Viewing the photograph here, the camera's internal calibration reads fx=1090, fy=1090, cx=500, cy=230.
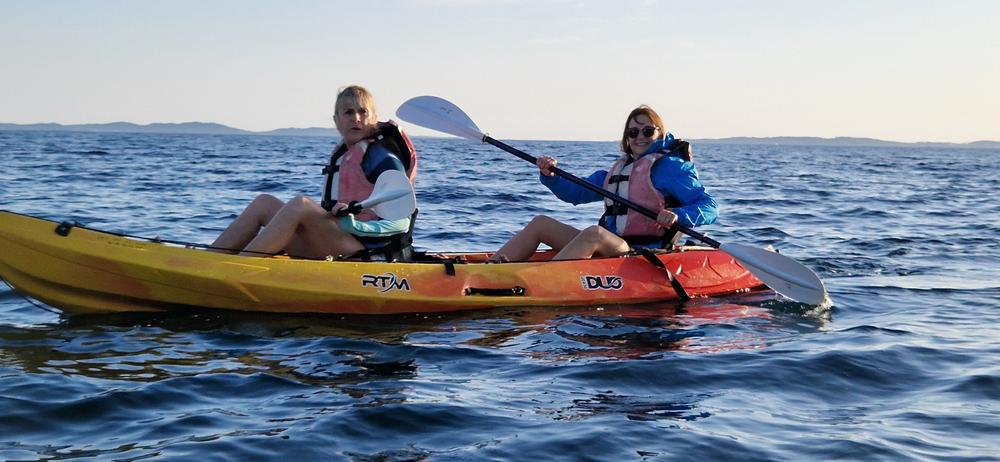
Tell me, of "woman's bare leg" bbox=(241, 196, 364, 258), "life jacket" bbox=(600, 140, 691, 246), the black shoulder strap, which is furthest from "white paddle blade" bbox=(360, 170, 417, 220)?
the black shoulder strap

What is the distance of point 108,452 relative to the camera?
146 inches

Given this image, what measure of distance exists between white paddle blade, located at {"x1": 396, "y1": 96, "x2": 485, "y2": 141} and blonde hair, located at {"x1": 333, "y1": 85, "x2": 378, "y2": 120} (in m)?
1.57

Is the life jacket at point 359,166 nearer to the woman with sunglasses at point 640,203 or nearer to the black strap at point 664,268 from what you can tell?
the woman with sunglasses at point 640,203

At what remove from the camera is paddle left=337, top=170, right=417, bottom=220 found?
6.13 m

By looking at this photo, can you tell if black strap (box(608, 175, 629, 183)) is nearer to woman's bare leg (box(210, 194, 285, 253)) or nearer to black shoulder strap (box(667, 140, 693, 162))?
black shoulder strap (box(667, 140, 693, 162))

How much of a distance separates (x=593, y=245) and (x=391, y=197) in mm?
1420

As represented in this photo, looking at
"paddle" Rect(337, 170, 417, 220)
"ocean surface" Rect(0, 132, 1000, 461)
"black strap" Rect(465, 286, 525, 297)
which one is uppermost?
"paddle" Rect(337, 170, 417, 220)

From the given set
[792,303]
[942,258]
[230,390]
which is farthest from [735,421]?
[942,258]

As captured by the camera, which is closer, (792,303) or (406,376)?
(406,376)

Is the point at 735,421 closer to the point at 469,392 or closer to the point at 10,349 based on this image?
the point at 469,392

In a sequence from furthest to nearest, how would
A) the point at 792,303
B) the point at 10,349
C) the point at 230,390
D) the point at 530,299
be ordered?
the point at 792,303
the point at 530,299
the point at 10,349
the point at 230,390

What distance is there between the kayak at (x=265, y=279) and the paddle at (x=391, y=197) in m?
0.30

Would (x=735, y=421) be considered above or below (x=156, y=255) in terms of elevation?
below

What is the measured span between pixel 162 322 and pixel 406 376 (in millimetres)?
1765
